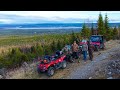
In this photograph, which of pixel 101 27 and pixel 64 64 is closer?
pixel 64 64

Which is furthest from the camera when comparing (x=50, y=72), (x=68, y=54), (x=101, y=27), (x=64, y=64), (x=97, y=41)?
(x=97, y=41)

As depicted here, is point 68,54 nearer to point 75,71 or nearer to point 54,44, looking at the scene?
point 54,44

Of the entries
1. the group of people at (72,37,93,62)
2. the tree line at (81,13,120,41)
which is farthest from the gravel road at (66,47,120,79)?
the tree line at (81,13,120,41)

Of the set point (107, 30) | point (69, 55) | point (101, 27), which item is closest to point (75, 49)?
point (69, 55)

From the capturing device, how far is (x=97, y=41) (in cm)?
1252

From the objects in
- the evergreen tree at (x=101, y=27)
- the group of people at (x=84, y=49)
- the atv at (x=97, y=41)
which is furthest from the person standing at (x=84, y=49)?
the evergreen tree at (x=101, y=27)

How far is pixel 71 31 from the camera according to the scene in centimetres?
1062

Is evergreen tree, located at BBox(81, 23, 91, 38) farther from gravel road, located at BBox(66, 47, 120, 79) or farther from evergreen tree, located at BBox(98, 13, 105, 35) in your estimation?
gravel road, located at BBox(66, 47, 120, 79)

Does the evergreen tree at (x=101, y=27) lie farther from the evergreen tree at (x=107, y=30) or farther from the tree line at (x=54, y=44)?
the evergreen tree at (x=107, y=30)

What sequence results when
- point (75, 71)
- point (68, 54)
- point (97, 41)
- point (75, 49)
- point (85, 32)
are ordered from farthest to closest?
1. point (97, 41)
2. point (75, 49)
3. point (68, 54)
4. point (85, 32)
5. point (75, 71)

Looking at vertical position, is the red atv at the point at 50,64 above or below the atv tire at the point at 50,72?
above

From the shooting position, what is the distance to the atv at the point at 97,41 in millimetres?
11945

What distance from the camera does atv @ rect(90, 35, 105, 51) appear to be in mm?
11945
